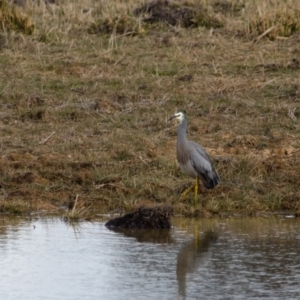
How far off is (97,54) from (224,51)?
6.26ft

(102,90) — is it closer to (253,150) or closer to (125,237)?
(253,150)

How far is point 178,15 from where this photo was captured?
17.8 m

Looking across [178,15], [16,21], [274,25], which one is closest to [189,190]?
[274,25]

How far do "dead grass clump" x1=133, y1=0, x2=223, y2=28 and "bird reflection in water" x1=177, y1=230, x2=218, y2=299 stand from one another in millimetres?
8574

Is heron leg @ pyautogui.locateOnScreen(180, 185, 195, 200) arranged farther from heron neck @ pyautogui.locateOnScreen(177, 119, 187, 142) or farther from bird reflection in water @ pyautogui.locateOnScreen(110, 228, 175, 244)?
bird reflection in water @ pyautogui.locateOnScreen(110, 228, 175, 244)

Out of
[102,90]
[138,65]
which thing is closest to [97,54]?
[138,65]

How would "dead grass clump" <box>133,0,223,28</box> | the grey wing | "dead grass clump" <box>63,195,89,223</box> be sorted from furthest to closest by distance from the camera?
"dead grass clump" <box>133,0,223,28</box> < the grey wing < "dead grass clump" <box>63,195,89,223</box>

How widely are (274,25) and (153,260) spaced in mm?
8855

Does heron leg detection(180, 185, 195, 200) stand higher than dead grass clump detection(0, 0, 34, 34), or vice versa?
dead grass clump detection(0, 0, 34, 34)

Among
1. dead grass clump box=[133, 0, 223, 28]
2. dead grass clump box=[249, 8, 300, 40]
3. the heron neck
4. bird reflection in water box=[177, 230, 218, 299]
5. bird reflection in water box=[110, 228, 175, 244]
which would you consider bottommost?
bird reflection in water box=[177, 230, 218, 299]

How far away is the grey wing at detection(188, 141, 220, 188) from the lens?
1044 centimetres

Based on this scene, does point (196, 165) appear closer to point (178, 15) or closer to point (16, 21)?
point (16, 21)

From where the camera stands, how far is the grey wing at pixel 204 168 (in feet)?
34.2

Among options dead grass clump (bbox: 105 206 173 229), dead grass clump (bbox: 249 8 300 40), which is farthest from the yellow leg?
dead grass clump (bbox: 249 8 300 40)
